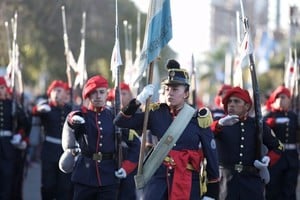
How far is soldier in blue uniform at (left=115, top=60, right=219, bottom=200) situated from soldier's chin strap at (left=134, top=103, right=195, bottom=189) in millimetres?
51

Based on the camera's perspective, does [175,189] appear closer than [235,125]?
Yes

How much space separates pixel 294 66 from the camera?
13.9m

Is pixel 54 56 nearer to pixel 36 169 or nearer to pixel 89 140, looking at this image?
pixel 36 169

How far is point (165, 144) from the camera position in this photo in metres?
7.46

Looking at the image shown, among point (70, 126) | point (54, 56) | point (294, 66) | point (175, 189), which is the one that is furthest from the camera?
point (54, 56)

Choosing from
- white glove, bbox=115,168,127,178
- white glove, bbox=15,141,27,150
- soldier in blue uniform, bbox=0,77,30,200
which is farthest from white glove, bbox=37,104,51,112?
white glove, bbox=115,168,127,178

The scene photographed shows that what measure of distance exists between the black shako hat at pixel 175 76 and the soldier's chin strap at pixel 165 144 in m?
0.22

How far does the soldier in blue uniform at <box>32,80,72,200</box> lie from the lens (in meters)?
11.5

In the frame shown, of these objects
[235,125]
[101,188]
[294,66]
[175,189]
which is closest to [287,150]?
[294,66]

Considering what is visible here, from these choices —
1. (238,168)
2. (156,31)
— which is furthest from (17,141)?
(156,31)

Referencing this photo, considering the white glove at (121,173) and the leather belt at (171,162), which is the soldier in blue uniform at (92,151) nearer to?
the white glove at (121,173)

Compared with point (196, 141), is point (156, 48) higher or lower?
higher

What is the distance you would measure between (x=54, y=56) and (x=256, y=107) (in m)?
20.1

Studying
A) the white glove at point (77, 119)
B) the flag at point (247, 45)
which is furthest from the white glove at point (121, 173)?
the flag at point (247, 45)
